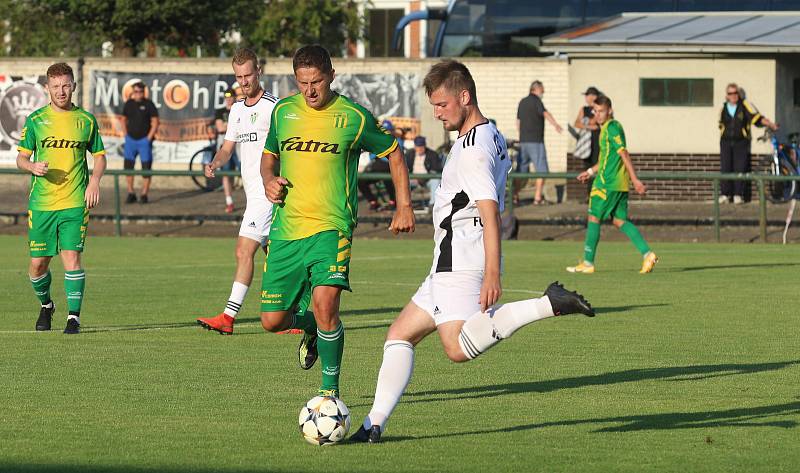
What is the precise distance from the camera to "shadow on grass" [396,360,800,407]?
9445 mm

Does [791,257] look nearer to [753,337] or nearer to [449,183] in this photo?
[753,337]

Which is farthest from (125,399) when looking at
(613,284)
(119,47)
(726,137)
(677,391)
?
(119,47)

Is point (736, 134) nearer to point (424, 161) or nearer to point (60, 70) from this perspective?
point (424, 161)

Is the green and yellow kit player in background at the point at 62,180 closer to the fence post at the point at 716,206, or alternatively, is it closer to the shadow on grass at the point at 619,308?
the shadow on grass at the point at 619,308

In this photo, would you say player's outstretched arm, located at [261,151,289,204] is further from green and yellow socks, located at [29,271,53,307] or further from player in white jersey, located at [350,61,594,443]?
green and yellow socks, located at [29,271,53,307]

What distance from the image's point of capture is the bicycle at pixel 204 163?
104 feet

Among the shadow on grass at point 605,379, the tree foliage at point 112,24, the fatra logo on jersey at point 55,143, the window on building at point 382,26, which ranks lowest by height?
the shadow on grass at point 605,379

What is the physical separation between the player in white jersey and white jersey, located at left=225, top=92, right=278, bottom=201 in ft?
16.7

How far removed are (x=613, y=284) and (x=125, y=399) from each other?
8.92m

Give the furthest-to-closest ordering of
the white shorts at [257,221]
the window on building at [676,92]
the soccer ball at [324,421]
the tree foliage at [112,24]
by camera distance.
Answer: the tree foliage at [112,24], the window on building at [676,92], the white shorts at [257,221], the soccer ball at [324,421]

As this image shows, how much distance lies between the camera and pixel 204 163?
32.3 meters

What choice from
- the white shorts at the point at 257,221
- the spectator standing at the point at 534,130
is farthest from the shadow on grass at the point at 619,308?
the spectator standing at the point at 534,130

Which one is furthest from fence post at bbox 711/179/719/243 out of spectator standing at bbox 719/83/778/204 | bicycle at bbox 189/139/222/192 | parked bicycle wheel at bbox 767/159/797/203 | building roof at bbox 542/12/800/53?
bicycle at bbox 189/139/222/192

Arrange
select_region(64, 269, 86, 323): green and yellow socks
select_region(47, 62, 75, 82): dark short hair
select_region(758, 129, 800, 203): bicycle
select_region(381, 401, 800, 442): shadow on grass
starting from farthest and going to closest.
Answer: select_region(758, 129, 800, 203): bicycle
select_region(64, 269, 86, 323): green and yellow socks
select_region(47, 62, 75, 82): dark short hair
select_region(381, 401, 800, 442): shadow on grass
